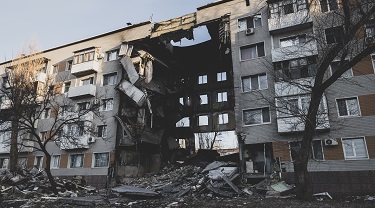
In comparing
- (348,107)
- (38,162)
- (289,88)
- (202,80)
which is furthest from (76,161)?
(348,107)

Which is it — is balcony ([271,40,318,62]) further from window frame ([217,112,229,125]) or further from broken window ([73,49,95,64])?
broken window ([73,49,95,64])

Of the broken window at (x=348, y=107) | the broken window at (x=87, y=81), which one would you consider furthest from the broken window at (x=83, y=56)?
the broken window at (x=348, y=107)

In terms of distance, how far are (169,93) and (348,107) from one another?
57.3ft

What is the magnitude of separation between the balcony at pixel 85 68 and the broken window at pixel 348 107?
2264 cm

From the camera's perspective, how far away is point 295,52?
1834 cm

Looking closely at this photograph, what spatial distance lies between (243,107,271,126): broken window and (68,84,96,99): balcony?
15726 millimetres

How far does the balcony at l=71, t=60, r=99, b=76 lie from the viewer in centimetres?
2677

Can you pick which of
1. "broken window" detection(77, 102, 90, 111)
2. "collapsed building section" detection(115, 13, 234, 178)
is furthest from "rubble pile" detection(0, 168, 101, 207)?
"broken window" detection(77, 102, 90, 111)

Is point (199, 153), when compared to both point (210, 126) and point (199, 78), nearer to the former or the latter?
point (210, 126)

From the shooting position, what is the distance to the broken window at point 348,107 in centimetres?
1700

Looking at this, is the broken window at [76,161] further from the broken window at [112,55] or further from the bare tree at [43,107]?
the broken window at [112,55]

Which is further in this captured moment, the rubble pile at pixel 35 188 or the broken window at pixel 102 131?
the broken window at pixel 102 131

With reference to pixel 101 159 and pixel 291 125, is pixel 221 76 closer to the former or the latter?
pixel 291 125

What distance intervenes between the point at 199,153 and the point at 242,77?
9.90 metres
